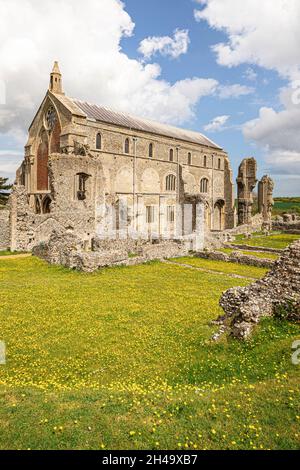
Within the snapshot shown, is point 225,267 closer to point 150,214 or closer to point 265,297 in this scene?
point 265,297

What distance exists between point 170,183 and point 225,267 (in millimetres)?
30366

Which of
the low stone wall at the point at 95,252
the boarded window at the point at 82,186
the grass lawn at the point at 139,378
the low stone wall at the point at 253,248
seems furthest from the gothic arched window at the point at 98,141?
the grass lawn at the point at 139,378

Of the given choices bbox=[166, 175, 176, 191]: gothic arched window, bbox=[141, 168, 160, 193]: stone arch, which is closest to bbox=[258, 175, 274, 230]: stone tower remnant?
bbox=[166, 175, 176, 191]: gothic arched window

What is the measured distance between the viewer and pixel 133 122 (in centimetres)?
4869

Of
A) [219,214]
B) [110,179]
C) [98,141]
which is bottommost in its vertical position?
[219,214]

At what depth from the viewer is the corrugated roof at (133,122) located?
43.0 meters

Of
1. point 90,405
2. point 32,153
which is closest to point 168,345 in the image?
point 90,405

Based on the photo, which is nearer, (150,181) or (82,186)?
(82,186)

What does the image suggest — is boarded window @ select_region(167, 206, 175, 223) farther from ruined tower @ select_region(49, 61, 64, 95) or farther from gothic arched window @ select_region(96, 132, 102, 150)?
ruined tower @ select_region(49, 61, 64, 95)

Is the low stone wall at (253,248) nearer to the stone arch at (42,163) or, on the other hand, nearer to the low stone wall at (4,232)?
the low stone wall at (4,232)

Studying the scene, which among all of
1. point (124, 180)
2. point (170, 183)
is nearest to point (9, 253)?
point (124, 180)

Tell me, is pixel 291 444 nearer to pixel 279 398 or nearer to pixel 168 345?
pixel 279 398

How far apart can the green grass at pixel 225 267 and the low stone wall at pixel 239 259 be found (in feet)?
1.69

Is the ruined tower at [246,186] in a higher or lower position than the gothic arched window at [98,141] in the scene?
lower
